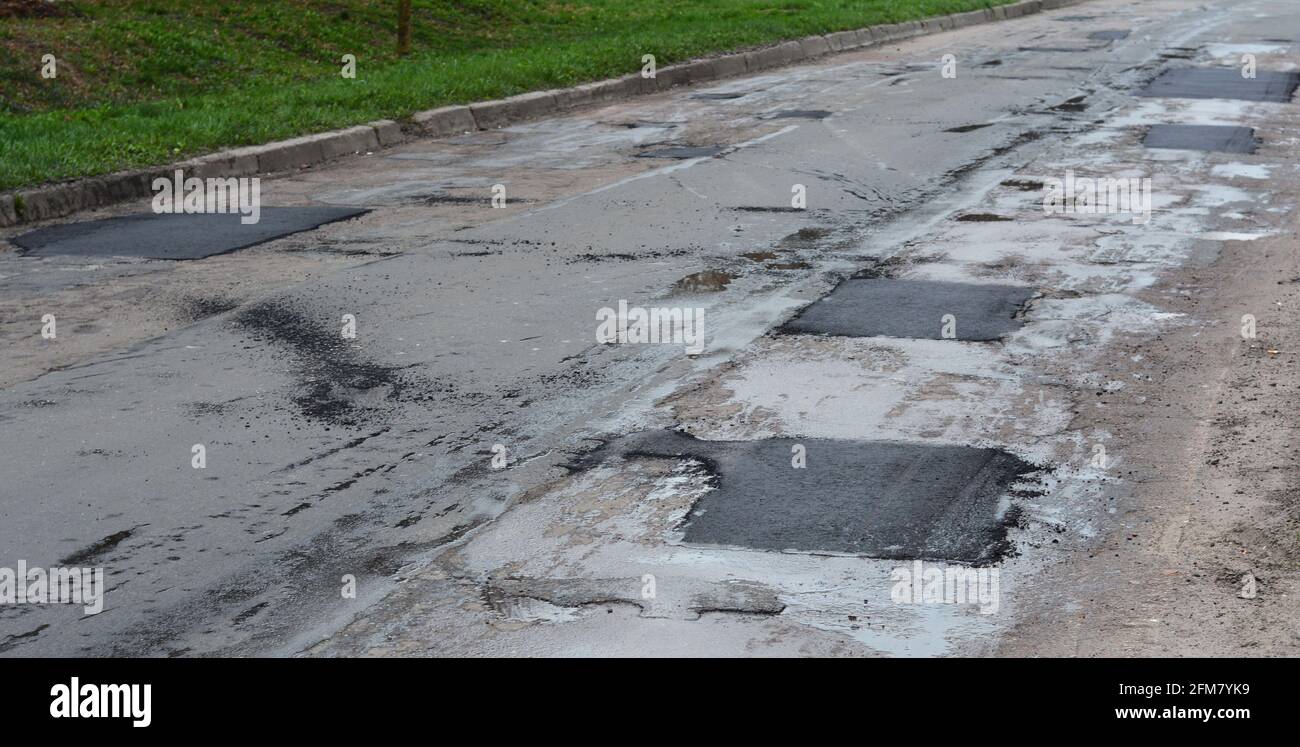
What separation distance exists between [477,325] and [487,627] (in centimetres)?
344

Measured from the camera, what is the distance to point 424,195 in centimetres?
1131


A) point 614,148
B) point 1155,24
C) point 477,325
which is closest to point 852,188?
point 614,148

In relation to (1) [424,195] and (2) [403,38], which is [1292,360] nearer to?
(1) [424,195]
